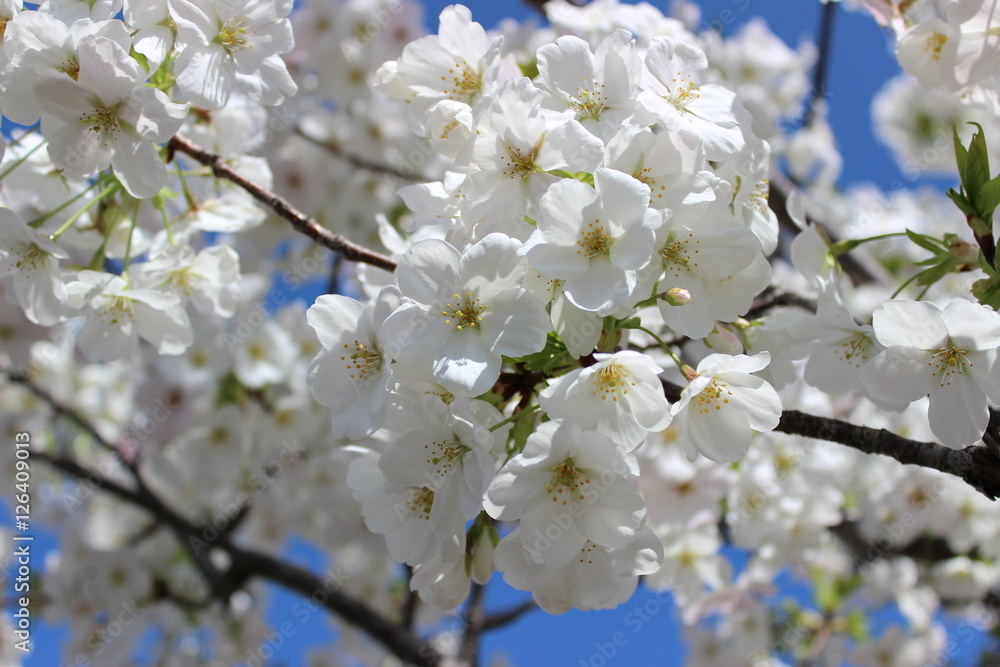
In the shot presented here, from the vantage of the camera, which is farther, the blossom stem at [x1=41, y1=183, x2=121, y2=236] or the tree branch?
the tree branch

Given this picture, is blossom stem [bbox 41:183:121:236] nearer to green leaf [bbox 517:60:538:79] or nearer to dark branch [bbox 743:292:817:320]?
green leaf [bbox 517:60:538:79]

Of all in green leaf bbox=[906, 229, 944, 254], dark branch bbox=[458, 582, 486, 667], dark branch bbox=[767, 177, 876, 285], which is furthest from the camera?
dark branch bbox=[458, 582, 486, 667]

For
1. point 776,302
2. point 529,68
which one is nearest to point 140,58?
point 529,68

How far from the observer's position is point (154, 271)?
1.71 metres

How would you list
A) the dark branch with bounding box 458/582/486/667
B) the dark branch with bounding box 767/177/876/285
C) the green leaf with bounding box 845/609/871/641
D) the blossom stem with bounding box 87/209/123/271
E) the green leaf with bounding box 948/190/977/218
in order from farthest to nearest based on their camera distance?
the green leaf with bounding box 845/609/871/641
the dark branch with bounding box 458/582/486/667
the dark branch with bounding box 767/177/876/285
the blossom stem with bounding box 87/209/123/271
the green leaf with bounding box 948/190/977/218

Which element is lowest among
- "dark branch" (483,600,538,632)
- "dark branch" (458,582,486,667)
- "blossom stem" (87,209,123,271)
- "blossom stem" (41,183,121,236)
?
"dark branch" (483,600,538,632)

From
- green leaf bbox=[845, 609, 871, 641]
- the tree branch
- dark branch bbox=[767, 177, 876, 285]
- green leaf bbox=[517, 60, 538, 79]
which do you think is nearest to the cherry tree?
green leaf bbox=[517, 60, 538, 79]

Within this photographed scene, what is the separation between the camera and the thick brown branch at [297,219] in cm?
158

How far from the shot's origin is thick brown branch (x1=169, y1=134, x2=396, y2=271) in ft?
5.19

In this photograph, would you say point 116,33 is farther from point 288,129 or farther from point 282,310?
point 288,129

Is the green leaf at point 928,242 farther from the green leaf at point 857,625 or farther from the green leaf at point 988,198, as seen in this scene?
the green leaf at point 857,625

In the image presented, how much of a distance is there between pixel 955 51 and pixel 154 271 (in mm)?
1952

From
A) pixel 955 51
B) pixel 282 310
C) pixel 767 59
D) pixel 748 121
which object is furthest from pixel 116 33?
pixel 767 59

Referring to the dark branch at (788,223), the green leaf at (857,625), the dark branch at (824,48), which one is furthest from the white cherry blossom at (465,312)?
the green leaf at (857,625)
